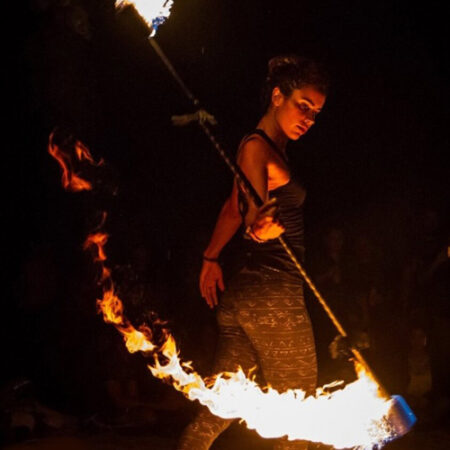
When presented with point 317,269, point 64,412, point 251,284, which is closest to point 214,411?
point 251,284

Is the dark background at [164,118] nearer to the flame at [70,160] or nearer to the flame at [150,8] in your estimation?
the flame at [70,160]

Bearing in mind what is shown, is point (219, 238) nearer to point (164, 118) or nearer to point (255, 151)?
point (255, 151)

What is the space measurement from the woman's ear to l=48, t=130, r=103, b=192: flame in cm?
227

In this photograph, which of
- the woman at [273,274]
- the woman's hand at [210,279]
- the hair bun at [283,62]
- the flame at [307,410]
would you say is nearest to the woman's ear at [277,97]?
the woman at [273,274]

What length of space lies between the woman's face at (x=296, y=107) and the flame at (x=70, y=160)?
7.57 feet

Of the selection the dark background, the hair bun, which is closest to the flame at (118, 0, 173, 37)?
the hair bun

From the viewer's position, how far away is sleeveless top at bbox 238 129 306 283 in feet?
10.1

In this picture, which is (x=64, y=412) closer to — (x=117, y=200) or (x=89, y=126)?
(x=117, y=200)

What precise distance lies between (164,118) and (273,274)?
12.9 ft

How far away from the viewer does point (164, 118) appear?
6637 millimetres

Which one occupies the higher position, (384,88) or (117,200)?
(117,200)

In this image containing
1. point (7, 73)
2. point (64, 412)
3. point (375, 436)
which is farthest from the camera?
point (7, 73)

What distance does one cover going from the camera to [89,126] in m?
6.58

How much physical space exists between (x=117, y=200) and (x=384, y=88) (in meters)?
3.26
